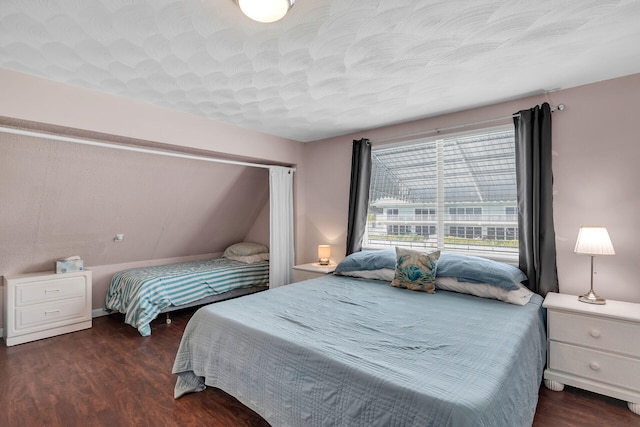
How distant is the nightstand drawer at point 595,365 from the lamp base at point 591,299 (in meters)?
0.36

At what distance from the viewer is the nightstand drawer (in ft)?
6.68

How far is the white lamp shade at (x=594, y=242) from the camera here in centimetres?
224

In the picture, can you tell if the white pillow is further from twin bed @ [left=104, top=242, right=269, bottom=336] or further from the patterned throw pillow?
twin bed @ [left=104, top=242, right=269, bottom=336]

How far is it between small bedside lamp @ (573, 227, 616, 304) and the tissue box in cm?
487

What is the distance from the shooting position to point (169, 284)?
373 cm

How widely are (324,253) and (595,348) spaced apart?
262cm

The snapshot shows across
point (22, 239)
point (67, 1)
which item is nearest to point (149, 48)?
point (67, 1)

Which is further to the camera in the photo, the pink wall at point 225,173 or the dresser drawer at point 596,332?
the pink wall at point 225,173

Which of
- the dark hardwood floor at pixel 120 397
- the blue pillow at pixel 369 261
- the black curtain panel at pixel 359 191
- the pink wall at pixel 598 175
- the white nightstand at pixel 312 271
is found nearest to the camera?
the dark hardwood floor at pixel 120 397

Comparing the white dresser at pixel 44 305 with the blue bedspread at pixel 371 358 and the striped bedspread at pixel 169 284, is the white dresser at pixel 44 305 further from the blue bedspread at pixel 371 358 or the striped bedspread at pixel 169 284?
the blue bedspread at pixel 371 358

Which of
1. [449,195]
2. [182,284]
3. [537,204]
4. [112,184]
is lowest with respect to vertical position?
[182,284]

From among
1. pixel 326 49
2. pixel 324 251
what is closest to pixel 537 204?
pixel 326 49

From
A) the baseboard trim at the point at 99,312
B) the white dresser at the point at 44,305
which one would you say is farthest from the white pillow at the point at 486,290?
the baseboard trim at the point at 99,312

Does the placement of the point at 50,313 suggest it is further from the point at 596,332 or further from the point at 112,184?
the point at 596,332
